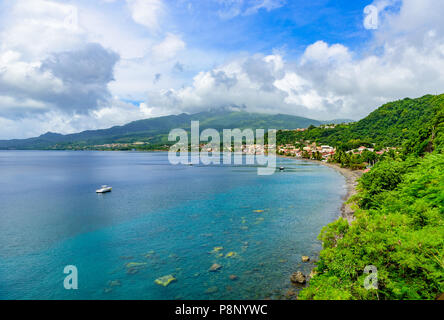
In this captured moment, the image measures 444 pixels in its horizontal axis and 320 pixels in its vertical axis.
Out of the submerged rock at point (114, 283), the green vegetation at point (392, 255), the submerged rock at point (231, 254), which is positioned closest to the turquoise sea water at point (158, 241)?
the submerged rock at point (114, 283)

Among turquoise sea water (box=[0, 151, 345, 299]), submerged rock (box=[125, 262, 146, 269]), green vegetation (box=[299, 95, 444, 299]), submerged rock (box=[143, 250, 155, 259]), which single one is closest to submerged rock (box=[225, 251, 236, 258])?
turquoise sea water (box=[0, 151, 345, 299])

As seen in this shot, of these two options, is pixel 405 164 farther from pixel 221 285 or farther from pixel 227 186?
pixel 227 186

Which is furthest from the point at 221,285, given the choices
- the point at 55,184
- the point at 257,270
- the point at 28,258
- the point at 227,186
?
the point at 55,184

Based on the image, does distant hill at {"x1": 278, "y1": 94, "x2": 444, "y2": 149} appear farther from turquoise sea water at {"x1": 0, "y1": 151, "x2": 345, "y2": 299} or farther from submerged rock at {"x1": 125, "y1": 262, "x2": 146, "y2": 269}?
submerged rock at {"x1": 125, "y1": 262, "x2": 146, "y2": 269}

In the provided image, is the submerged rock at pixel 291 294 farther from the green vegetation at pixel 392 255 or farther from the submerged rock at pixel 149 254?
the submerged rock at pixel 149 254

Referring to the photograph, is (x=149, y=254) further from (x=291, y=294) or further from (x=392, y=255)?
(x=392, y=255)

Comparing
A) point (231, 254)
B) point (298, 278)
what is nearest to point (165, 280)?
point (231, 254)

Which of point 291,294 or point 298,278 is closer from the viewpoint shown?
point 291,294
